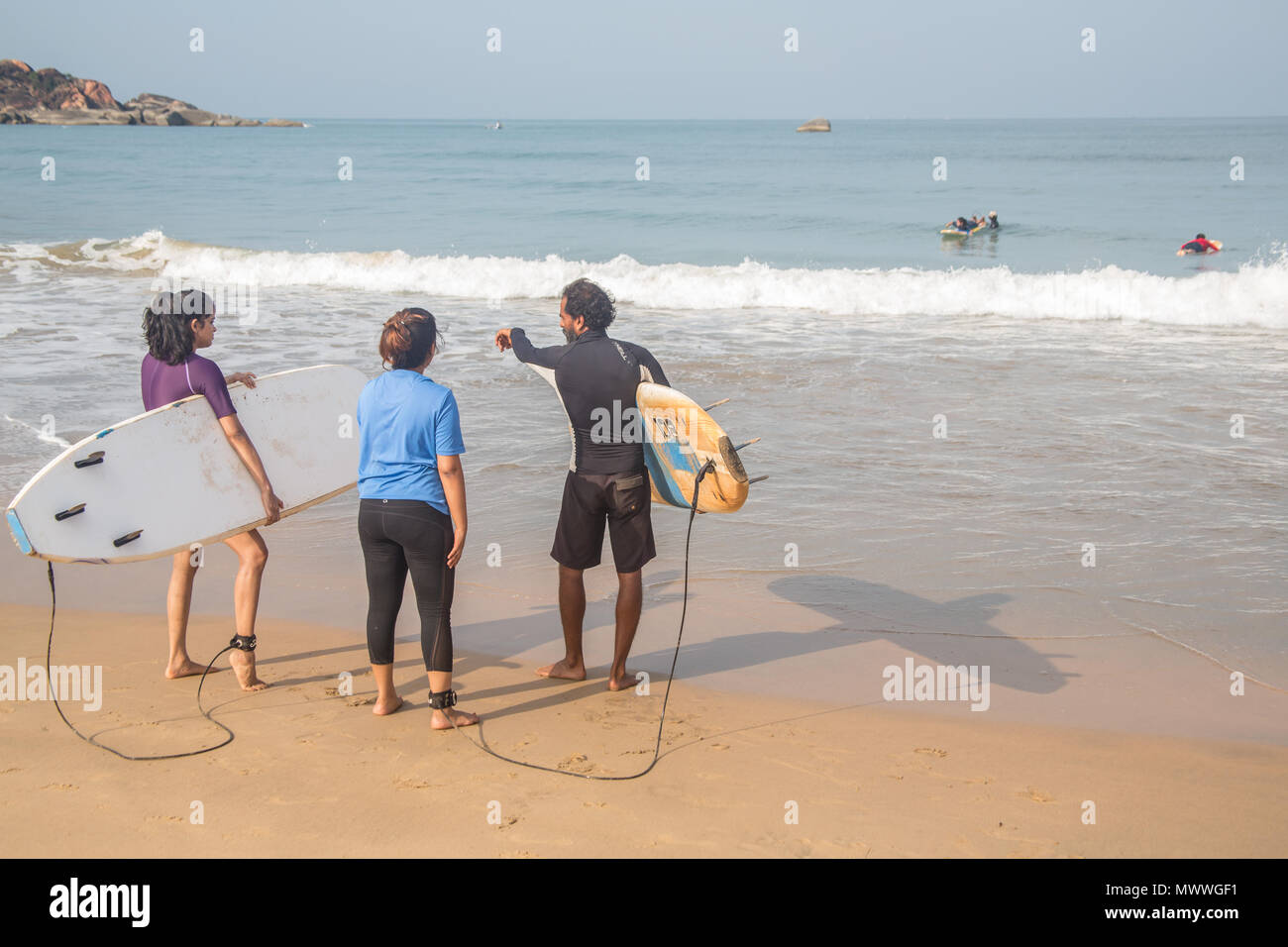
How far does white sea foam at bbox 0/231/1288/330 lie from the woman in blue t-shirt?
1269cm

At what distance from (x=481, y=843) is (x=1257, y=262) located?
72.5ft

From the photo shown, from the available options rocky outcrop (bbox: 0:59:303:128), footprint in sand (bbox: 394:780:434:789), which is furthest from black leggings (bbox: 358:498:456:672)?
rocky outcrop (bbox: 0:59:303:128)

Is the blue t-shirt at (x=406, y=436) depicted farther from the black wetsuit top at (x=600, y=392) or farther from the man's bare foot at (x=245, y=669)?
the man's bare foot at (x=245, y=669)

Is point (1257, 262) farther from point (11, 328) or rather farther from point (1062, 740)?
point (11, 328)

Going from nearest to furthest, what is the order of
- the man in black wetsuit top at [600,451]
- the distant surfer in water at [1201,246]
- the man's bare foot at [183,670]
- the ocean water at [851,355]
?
the man in black wetsuit top at [600,451], the man's bare foot at [183,670], the ocean water at [851,355], the distant surfer in water at [1201,246]

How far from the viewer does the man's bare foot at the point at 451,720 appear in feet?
12.8

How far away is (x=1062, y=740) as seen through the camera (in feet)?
12.9

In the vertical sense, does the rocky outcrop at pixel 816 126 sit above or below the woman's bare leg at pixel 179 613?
above

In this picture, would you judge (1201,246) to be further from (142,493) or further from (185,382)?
(142,493)

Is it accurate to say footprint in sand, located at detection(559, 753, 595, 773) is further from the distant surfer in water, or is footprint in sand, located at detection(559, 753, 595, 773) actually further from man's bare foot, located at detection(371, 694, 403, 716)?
the distant surfer in water

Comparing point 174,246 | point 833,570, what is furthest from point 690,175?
point 833,570

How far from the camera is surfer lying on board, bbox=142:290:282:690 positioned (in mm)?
4055

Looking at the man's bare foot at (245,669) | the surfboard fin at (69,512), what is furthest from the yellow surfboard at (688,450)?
the surfboard fin at (69,512)

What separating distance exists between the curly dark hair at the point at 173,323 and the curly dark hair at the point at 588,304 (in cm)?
145
